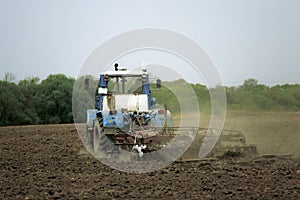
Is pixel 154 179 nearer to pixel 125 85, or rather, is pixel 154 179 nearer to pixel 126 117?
pixel 126 117

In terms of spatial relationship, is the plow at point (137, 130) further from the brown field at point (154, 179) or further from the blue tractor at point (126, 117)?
the brown field at point (154, 179)

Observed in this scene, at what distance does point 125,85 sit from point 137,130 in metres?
2.03

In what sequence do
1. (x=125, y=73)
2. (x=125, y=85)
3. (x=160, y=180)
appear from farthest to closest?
(x=125, y=85)
(x=125, y=73)
(x=160, y=180)

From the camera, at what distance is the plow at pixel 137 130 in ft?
41.8

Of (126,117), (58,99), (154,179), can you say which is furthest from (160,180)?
(58,99)

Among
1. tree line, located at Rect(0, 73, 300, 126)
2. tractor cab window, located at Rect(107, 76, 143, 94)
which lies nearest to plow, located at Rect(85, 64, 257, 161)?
tractor cab window, located at Rect(107, 76, 143, 94)

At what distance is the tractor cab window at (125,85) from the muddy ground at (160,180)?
2175 mm

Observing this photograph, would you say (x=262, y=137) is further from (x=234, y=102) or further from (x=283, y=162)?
(x=234, y=102)

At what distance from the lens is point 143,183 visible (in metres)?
9.61

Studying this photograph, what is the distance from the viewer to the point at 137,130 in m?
13.1

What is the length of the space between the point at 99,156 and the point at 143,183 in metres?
4.32

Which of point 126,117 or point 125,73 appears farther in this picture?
point 125,73

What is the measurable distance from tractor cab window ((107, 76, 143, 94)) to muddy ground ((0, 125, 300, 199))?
217 cm

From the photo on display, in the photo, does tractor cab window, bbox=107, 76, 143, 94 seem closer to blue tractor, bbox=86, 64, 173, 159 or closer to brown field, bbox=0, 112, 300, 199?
blue tractor, bbox=86, 64, 173, 159
